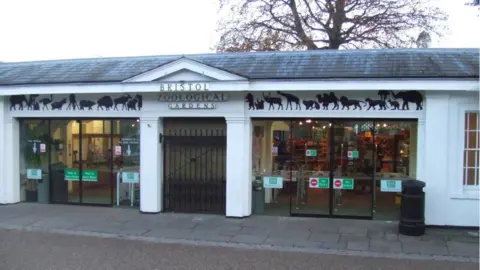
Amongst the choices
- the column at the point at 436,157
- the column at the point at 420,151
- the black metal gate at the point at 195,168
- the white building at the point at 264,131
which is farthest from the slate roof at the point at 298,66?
the black metal gate at the point at 195,168

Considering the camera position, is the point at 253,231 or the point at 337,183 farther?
the point at 337,183

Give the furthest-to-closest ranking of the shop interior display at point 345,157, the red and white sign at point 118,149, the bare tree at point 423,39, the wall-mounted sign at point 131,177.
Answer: the bare tree at point 423,39, the red and white sign at point 118,149, the wall-mounted sign at point 131,177, the shop interior display at point 345,157

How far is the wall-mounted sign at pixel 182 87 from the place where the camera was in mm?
9992

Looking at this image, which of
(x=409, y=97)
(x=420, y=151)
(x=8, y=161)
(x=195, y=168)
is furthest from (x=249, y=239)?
(x=8, y=161)

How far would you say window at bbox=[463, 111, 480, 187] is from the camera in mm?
9430

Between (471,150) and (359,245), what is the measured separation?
3493 millimetres

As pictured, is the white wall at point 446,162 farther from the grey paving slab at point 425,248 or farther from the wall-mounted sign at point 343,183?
the wall-mounted sign at point 343,183

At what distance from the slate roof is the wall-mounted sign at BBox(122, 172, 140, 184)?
94.8 inches

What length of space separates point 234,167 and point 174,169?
1.70 meters

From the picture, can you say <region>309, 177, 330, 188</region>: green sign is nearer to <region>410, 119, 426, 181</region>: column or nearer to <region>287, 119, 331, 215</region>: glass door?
<region>287, 119, 331, 215</region>: glass door

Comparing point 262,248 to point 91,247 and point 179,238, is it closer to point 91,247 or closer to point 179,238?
point 179,238

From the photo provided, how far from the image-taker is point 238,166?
10.4 m

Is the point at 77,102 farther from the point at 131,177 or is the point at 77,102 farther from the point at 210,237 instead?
the point at 210,237

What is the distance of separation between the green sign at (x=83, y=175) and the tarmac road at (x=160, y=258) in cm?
365
